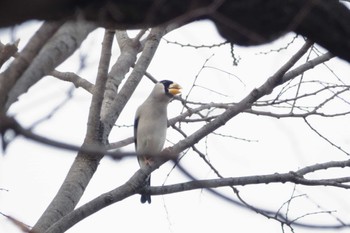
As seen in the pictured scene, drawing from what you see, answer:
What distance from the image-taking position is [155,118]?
6684 millimetres

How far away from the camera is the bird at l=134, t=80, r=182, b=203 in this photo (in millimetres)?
6543

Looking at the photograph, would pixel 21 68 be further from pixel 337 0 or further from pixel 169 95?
pixel 169 95

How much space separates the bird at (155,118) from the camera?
21.5ft

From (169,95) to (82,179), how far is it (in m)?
2.65

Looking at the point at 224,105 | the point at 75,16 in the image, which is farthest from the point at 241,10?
the point at 224,105

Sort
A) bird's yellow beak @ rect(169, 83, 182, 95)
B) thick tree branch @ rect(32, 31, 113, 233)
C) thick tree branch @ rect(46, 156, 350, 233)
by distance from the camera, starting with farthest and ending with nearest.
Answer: bird's yellow beak @ rect(169, 83, 182, 95), thick tree branch @ rect(32, 31, 113, 233), thick tree branch @ rect(46, 156, 350, 233)

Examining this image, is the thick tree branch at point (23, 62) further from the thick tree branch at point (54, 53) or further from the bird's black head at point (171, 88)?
the bird's black head at point (171, 88)

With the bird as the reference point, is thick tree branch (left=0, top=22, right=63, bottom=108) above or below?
below

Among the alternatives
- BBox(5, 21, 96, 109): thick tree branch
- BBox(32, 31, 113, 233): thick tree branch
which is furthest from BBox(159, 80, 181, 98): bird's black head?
BBox(5, 21, 96, 109): thick tree branch

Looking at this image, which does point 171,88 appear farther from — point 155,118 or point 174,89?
point 155,118

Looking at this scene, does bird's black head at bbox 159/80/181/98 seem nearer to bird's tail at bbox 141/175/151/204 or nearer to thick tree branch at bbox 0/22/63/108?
bird's tail at bbox 141/175/151/204

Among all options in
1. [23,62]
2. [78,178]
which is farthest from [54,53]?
[78,178]

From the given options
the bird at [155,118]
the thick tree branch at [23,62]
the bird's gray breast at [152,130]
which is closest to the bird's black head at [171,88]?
the bird at [155,118]

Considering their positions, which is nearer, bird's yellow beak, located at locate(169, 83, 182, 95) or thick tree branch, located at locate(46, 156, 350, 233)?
thick tree branch, located at locate(46, 156, 350, 233)
